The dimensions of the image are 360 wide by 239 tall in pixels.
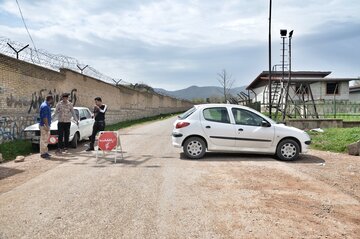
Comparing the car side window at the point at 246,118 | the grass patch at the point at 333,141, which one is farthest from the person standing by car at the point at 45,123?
the grass patch at the point at 333,141

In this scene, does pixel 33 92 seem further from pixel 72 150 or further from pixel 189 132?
pixel 189 132

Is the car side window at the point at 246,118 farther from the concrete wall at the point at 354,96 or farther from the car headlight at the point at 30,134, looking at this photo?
the concrete wall at the point at 354,96

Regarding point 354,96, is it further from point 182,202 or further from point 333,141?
point 182,202

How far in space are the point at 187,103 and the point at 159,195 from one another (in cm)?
8291

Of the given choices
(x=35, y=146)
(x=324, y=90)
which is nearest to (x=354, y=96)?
(x=324, y=90)

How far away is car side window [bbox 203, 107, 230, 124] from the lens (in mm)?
10930

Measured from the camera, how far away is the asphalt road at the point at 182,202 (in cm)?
477

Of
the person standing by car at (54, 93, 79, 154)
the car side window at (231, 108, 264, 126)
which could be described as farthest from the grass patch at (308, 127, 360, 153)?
the person standing by car at (54, 93, 79, 154)

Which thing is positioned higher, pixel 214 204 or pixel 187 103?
pixel 187 103

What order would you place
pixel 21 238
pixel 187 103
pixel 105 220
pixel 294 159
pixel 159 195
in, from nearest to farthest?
1. pixel 21 238
2. pixel 105 220
3. pixel 159 195
4. pixel 294 159
5. pixel 187 103

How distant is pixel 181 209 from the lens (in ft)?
18.5

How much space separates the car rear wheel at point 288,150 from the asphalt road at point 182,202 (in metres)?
1.00

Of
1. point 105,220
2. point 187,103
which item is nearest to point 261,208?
point 105,220

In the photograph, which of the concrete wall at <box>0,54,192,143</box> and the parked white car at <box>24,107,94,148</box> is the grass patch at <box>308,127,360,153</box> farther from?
the concrete wall at <box>0,54,192,143</box>
